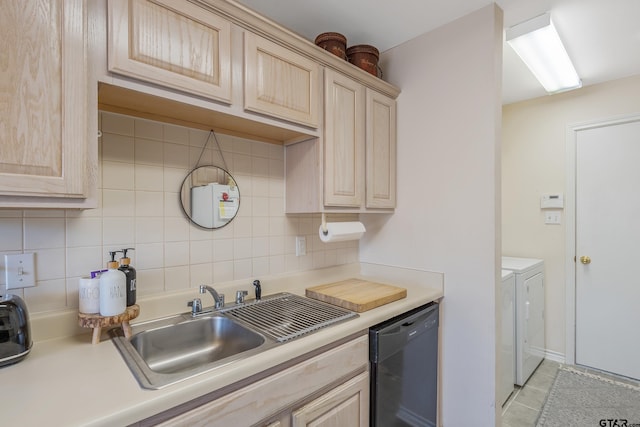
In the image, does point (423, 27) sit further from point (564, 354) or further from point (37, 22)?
point (564, 354)

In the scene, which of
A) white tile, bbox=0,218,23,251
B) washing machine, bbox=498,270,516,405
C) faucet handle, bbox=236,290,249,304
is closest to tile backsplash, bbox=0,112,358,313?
white tile, bbox=0,218,23,251

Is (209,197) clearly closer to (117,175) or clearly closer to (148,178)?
(148,178)

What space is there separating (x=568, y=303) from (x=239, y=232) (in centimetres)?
286

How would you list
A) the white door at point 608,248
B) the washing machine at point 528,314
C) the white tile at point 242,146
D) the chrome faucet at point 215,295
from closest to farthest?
the chrome faucet at point 215,295 → the white tile at point 242,146 → the washing machine at point 528,314 → the white door at point 608,248

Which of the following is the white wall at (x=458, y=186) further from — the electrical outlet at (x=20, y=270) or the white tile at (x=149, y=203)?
the electrical outlet at (x=20, y=270)

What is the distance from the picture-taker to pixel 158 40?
3.46 feet

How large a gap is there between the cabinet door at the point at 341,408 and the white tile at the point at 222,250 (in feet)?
2.55

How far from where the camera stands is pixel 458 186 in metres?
1.74

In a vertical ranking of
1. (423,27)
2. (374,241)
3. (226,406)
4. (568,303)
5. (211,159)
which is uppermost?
(423,27)

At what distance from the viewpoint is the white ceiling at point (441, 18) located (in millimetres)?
1609

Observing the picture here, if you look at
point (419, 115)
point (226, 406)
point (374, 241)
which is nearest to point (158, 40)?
point (226, 406)

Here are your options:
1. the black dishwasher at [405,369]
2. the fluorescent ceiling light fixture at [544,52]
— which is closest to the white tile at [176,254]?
the black dishwasher at [405,369]

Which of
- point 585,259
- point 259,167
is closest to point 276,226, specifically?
point 259,167

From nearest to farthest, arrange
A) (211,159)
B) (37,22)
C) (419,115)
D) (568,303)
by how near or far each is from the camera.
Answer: (37,22)
(211,159)
(419,115)
(568,303)
